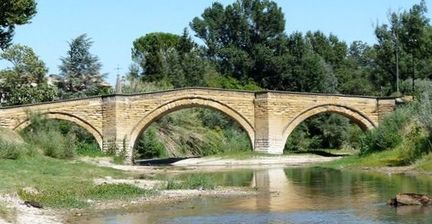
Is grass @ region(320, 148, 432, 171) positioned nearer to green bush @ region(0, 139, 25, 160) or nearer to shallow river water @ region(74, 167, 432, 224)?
shallow river water @ region(74, 167, 432, 224)

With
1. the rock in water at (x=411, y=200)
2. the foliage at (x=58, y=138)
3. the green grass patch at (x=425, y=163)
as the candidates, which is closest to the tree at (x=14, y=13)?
the foliage at (x=58, y=138)

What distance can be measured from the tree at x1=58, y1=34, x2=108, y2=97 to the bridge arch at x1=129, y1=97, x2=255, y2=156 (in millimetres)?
14862

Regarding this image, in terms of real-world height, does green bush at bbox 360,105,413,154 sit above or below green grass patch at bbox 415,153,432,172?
above

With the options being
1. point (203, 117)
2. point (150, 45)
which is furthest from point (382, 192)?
point (150, 45)

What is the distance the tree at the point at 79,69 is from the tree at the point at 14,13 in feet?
61.3

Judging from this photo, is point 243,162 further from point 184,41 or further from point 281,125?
point 184,41

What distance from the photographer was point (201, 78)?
72.5 m

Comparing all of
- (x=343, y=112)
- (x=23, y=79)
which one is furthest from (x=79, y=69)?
(x=343, y=112)

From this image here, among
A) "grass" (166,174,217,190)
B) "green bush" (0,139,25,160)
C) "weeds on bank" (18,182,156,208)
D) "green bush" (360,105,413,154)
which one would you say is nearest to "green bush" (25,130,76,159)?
"green bush" (0,139,25,160)

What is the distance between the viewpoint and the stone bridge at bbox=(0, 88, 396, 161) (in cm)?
4747

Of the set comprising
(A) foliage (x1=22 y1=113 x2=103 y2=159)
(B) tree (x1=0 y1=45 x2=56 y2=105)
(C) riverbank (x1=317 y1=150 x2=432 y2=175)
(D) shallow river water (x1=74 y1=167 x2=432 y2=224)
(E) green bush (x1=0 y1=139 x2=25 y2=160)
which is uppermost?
(B) tree (x1=0 y1=45 x2=56 y2=105)

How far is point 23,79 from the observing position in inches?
2288

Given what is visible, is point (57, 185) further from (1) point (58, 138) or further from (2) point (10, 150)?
(1) point (58, 138)

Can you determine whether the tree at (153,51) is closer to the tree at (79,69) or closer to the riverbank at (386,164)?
the tree at (79,69)
